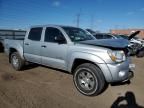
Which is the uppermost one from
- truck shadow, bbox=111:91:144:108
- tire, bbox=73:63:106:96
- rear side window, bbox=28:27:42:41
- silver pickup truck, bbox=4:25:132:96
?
rear side window, bbox=28:27:42:41

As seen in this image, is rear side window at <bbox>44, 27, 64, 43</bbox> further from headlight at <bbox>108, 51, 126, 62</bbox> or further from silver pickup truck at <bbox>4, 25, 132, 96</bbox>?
headlight at <bbox>108, 51, 126, 62</bbox>

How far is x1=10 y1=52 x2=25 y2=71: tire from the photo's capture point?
7093mm

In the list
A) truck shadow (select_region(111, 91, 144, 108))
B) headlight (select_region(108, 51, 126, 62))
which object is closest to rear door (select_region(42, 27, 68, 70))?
headlight (select_region(108, 51, 126, 62))

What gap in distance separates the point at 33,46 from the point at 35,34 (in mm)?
469

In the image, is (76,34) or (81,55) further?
(76,34)

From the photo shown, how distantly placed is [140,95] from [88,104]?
1.57 meters

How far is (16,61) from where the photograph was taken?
7355 millimetres

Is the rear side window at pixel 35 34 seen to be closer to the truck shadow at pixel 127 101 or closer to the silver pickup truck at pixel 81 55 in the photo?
the silver pickup truck at pixel 81 55

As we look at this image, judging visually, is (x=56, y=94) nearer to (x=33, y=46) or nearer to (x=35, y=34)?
(x=33, y=46)

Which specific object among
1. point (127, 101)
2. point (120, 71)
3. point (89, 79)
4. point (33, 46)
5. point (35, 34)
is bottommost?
point (127, 101)

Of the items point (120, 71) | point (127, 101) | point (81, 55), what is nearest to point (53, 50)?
point (81, 55)

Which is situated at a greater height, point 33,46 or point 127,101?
point 33,46

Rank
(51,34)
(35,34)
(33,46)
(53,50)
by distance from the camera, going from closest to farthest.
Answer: (53,50) → (51,34) → (33,46) → (35,34)

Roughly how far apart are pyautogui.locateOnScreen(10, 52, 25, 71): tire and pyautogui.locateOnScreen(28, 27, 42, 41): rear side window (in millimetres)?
1017
